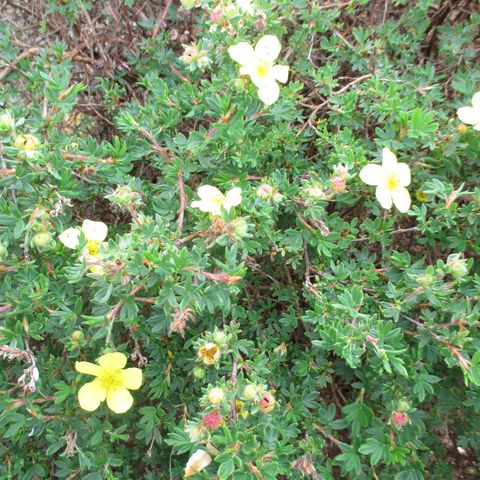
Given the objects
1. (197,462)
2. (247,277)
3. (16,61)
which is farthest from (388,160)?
(16,61)

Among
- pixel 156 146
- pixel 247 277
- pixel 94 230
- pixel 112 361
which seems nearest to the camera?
pixel 112 361

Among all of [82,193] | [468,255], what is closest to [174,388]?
[82,193]

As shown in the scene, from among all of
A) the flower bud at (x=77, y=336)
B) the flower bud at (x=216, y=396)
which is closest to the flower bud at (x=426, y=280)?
the flower bud at (x=216, y=396)

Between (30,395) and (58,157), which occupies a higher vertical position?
(58,157)

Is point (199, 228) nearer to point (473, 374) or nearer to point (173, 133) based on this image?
point (173, 133)

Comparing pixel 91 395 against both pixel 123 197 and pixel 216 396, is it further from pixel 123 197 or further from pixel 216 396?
pixel 123 197

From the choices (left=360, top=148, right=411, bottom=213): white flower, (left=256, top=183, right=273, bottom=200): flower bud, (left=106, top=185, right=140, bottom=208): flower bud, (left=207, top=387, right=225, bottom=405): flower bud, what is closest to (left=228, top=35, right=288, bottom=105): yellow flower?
(left=256, top=183, right=273, bottom=200): flower bud

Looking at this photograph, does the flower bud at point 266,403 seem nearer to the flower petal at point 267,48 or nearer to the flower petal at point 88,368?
the flower petal at point 88,368

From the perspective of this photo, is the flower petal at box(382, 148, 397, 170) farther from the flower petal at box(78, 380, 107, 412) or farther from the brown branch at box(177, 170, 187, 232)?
the flower petal at box(78, 380, 107, 412)
